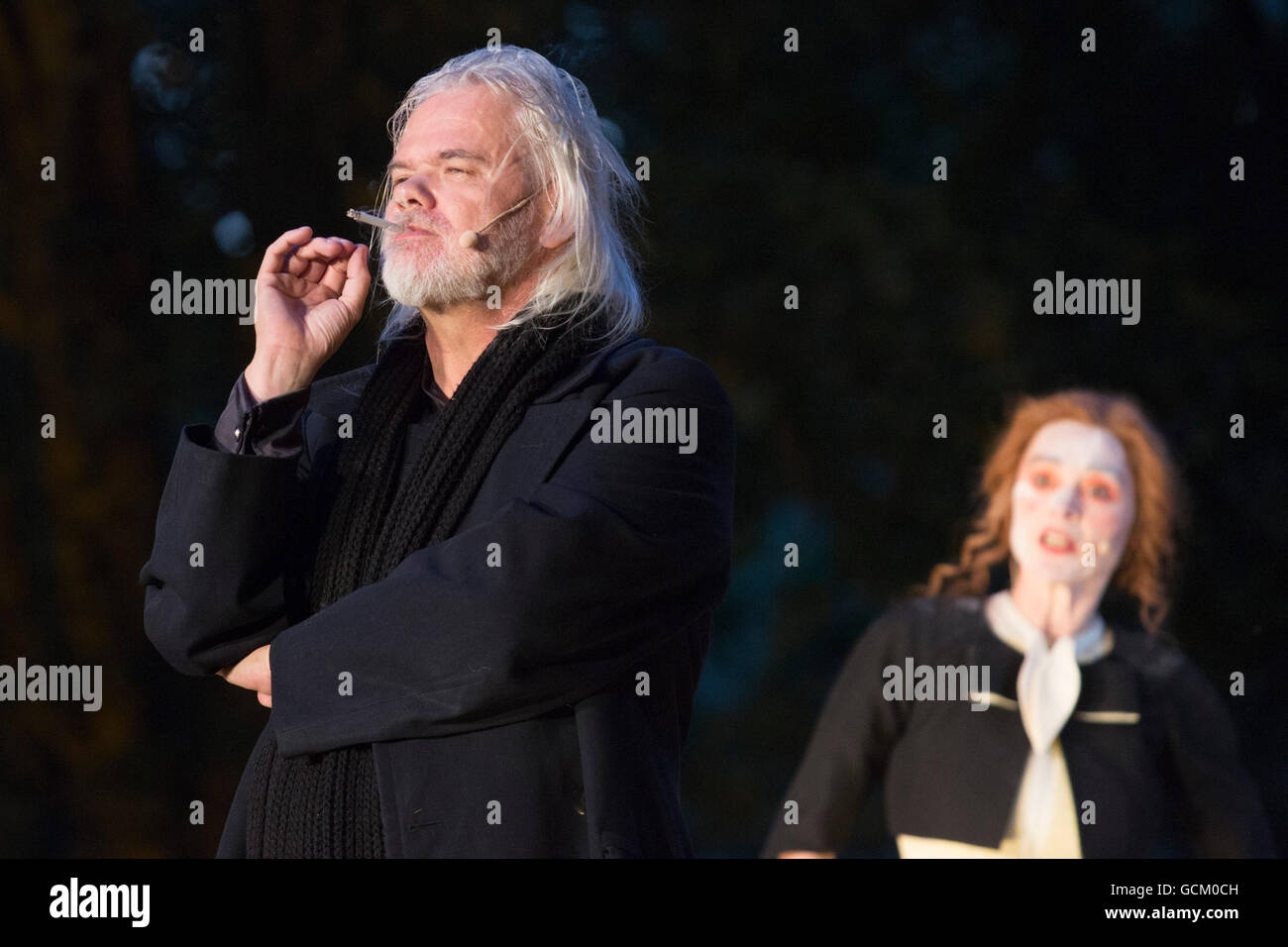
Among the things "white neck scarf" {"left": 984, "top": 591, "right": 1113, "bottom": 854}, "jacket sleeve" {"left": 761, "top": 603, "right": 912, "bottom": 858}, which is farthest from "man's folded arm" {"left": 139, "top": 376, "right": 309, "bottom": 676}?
"white neck scarf" {"left": 984, "top": 591, "right": 1113, "bottom": 854}

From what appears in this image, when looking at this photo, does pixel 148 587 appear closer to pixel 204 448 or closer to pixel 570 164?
pixel 204 448

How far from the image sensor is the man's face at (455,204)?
234 cm

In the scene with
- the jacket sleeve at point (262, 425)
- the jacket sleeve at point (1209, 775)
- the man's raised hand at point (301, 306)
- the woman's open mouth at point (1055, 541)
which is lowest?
the jacket sleeve at point (1209, 775)

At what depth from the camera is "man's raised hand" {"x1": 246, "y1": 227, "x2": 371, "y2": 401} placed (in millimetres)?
2264

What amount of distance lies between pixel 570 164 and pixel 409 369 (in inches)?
17.1

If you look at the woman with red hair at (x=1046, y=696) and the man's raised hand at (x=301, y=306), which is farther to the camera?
the woman with red hair at (x=1046, y=696)

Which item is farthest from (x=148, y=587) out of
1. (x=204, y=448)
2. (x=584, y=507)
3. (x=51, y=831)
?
(x=51, y=831)

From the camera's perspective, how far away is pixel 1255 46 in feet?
13.3

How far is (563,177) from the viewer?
2467 mm

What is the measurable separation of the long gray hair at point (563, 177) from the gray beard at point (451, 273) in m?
0.08

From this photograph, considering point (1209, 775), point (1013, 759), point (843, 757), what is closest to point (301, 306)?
point (843, 757)

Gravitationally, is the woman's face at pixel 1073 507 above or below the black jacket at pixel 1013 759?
above

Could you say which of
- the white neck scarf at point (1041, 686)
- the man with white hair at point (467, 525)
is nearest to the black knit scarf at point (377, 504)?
the man with white hair at point (467, 525)

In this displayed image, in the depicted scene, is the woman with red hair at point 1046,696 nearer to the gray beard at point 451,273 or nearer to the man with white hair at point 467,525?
the man with white hair at point 467,525
